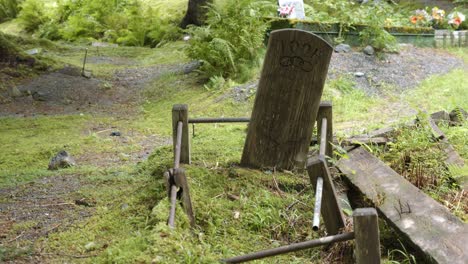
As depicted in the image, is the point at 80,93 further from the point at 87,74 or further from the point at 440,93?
the point at 440,93

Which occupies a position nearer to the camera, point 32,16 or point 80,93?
point 80,93

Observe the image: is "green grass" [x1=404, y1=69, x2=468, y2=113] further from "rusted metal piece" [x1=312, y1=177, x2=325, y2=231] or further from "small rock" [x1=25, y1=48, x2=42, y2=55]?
"small rock" [x1=25, y1=48, x2=42, y2=55]

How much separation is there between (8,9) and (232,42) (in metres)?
14.0

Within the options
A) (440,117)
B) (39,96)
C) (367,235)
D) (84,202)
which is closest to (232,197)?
(84,202)

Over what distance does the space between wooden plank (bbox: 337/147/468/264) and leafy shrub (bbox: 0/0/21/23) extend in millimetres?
18855

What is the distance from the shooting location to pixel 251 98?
880 centimetres

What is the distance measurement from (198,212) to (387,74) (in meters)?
6.75

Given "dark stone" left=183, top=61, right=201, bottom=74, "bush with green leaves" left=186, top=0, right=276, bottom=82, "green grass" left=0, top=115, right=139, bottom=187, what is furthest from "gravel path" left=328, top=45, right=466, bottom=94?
"green grass" left=0, top=115, right=139, bottom=187

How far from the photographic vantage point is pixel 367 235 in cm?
289

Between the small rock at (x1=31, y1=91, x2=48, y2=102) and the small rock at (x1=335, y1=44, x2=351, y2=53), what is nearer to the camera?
the small rock at (x1=31, y1=91, x2=48, y2=102)

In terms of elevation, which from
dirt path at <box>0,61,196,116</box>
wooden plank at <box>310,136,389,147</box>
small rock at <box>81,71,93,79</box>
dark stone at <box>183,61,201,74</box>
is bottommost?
dirt path at <box>0,61,196,116</box>

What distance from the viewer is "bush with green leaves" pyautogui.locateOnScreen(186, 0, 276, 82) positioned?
9.71m

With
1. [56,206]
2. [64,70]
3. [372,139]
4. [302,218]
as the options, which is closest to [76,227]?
[56,206]

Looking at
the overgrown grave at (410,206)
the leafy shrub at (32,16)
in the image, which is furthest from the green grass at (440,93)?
the leafy shrub at (32,16)
